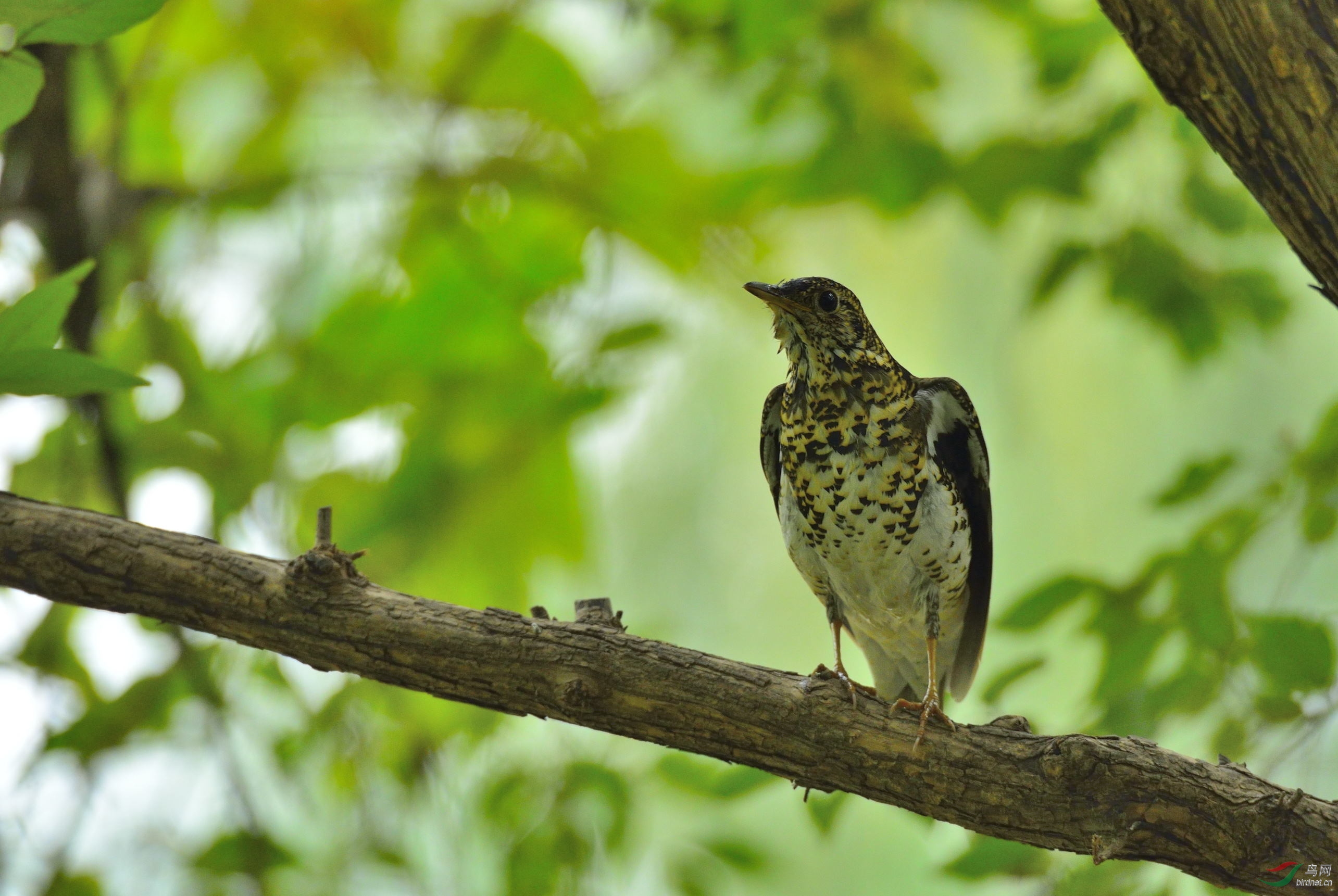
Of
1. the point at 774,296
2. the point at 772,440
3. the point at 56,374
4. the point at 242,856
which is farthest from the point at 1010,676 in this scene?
the point at 242,856

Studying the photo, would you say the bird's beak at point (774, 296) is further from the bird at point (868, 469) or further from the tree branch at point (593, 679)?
the tree branch at point (593, 679)

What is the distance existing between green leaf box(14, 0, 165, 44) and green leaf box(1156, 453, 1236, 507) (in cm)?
325

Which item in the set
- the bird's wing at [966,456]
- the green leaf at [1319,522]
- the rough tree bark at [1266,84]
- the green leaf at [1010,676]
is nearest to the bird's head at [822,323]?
the bird's wing at [966,456]

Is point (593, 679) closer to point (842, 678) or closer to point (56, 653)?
point (842, 678)

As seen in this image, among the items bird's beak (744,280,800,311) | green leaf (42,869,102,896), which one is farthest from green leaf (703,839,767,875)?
green leaf (42,869,102,896)

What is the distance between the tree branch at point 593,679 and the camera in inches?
111

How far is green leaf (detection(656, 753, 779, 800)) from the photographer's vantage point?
3.69 metres

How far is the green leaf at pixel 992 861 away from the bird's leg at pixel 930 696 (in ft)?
1.36

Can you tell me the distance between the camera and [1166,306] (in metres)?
4.95

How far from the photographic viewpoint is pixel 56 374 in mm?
2732

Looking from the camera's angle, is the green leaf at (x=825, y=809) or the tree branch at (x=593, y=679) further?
the green leaf at (x=825, y=809)

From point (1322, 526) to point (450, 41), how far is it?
4.06 m

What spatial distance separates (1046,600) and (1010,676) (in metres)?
0.30

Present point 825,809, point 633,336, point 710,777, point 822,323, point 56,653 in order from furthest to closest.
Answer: point 56,653 < point 633,336 < point 710,777 < point 822,323 < point 825,809
